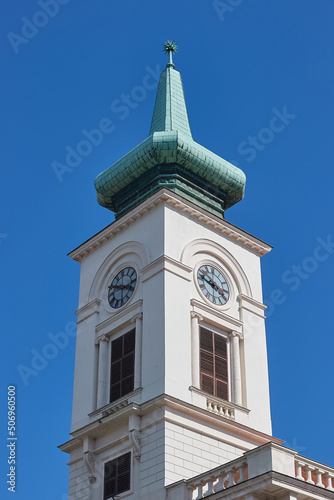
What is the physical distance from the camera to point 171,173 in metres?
37.1

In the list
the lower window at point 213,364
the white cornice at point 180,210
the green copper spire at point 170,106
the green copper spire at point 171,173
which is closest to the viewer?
the lower window at point 213,364

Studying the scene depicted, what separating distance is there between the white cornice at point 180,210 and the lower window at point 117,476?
30.8ft

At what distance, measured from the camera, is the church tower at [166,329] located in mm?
30312

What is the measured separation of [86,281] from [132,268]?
108 inches

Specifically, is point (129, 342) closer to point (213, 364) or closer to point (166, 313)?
point (166, 313)

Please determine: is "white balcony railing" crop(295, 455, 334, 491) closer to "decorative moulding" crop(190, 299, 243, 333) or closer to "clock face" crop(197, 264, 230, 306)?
"decorative moulding" crop(190, 299, 243, 333)

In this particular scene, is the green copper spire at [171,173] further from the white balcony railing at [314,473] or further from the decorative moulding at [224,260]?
the white balcony railing at [314,473]

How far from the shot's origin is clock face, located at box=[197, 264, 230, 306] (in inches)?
1359

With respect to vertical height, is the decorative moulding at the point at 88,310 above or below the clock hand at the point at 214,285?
below

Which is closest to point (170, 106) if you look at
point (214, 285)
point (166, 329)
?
point (214, 285)

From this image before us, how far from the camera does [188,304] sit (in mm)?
33250

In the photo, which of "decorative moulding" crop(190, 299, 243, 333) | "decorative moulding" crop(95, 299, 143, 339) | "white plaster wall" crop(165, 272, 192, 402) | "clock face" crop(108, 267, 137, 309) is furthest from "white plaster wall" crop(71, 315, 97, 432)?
"decorative moulding" crop(190, 299, 243, 333)

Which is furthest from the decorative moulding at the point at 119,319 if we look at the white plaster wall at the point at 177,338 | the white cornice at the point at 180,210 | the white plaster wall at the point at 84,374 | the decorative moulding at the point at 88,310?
the white cornice at the point at 180,210

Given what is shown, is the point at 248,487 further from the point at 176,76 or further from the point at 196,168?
the point at 176,76
